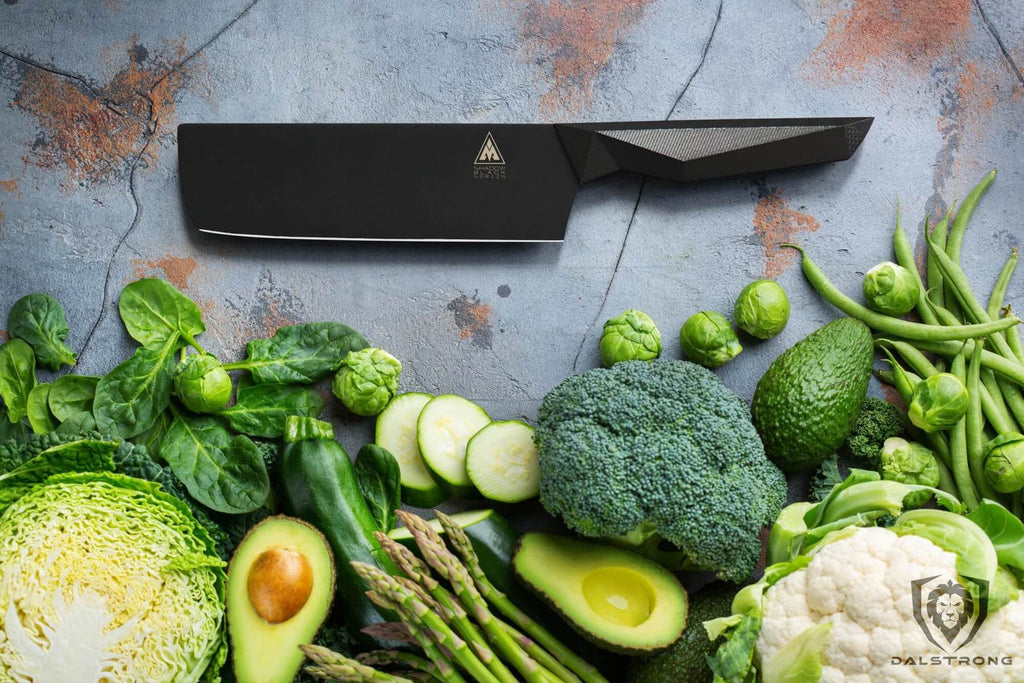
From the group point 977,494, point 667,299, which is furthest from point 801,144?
point 977,494

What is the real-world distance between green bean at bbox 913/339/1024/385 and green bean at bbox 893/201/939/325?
0.06 metres

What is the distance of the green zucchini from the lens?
5.47 feet

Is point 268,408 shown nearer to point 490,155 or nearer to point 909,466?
point 490,155

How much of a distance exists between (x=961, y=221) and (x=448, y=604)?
1.50 meters

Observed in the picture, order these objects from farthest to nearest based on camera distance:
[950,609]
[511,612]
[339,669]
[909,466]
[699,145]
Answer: [699,145] → [909,466] → [511,612] → [339,669] → [950,609]

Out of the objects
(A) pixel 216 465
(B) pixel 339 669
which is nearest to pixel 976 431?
(B) pixel 339 669

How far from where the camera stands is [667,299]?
1941 mm

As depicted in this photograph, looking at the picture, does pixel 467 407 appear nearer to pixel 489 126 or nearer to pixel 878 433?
pixel 489 126

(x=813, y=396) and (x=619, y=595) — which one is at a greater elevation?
(x=813, y=396)

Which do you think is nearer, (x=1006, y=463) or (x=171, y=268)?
(x=1006, y=463)

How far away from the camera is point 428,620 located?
1490 mm

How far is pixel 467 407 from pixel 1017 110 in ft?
5.09

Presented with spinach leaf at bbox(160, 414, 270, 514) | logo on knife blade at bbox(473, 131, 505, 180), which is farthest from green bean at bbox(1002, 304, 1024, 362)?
spinach leaf at bbox(160, 414, 270, 514)

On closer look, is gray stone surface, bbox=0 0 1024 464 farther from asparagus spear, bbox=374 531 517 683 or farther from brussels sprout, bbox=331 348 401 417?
asparagus spear, bbox=374 531 517 683
